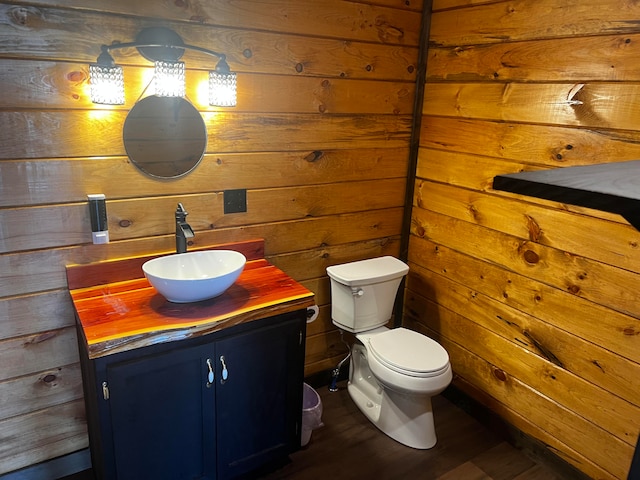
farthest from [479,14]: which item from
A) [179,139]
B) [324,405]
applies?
[324,405]

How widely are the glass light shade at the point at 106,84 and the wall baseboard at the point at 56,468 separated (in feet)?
4.89

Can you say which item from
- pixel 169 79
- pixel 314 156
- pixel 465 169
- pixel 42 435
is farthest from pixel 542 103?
pixel 42 435

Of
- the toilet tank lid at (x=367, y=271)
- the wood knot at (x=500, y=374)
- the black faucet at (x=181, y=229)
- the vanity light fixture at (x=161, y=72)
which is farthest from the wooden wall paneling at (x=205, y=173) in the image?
the wood knot at (x=500, y=374)

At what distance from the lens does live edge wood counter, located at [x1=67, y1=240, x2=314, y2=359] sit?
1624 mm

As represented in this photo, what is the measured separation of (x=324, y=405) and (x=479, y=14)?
2129 millimetres

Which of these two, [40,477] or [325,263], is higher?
[325,263]

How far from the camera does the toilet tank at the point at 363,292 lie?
2443 millimetres

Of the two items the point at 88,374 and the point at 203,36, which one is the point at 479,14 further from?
the point at 88,374

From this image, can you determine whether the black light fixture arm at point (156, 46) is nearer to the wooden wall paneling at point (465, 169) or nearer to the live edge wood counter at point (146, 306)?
the live edge wood counter at point (146, 306)

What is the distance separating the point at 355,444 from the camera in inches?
93.4

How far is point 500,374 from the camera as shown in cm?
243

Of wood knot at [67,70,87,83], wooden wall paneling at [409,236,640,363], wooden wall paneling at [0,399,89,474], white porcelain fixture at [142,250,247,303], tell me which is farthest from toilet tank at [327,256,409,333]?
wood knot at [67,70,87,83]

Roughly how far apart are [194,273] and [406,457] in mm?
1312

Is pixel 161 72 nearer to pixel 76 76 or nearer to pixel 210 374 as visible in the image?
pixel 76 76
